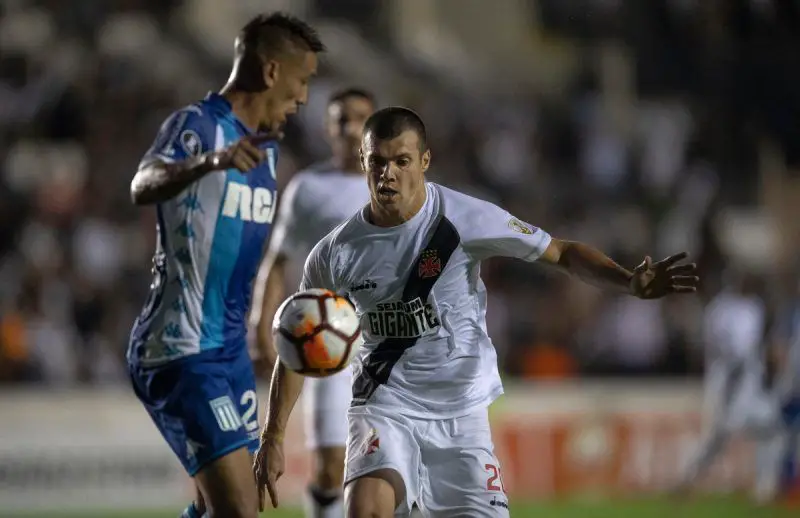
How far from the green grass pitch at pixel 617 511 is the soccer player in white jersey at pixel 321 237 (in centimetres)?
463

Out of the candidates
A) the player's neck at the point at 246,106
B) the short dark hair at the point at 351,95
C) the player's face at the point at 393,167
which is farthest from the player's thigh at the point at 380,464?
the short dark hair at the point at 351,95

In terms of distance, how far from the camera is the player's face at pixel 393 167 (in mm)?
5594

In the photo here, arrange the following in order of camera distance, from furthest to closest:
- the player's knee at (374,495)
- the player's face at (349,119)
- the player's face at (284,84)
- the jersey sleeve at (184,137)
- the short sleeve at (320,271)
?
the player's face at (349,119) < the player's face at (284,84) < the short sleeve at (320,271) < the jersey sleeve at (184,137) < the player's knee at (374,495)

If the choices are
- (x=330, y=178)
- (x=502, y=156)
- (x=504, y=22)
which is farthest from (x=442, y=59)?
(x=330, y=178)

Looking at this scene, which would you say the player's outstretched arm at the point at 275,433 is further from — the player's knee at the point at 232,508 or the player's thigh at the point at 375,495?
the player's thigh at the point at 375,495

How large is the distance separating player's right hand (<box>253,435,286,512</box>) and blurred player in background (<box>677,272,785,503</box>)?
8.49m

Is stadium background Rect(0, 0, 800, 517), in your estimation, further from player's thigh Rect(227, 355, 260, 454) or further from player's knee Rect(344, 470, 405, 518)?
player's knee Rect(344, 470, 405, 518)

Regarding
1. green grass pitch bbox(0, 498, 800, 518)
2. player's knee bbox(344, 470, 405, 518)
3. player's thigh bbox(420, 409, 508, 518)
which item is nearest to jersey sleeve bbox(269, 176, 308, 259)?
player's thigh bbox(420, 409, 508, 518)

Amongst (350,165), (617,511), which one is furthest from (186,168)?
(617,511)

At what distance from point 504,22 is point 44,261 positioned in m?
9.62

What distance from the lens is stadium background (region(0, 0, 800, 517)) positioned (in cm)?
1323

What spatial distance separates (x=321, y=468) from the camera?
25.9 ft

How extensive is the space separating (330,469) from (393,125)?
289 centimetres

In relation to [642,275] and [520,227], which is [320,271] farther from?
[642,275]
